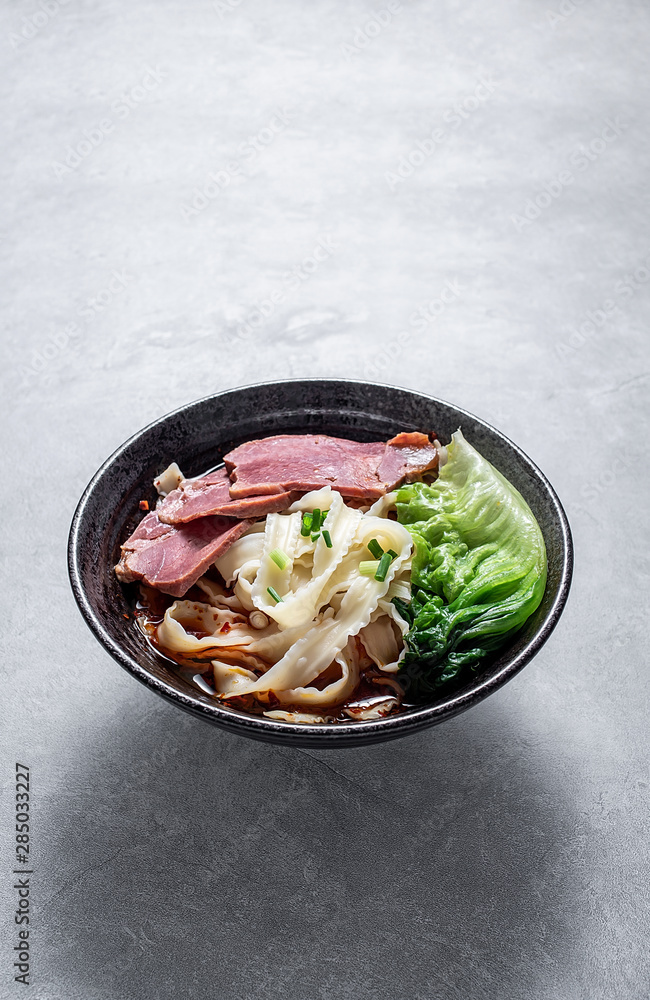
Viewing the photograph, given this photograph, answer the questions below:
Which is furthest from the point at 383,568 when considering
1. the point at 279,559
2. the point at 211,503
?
the point at 211,503

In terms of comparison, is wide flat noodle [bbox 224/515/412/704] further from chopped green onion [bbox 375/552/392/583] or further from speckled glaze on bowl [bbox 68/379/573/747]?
speckled glaze on bowl [bbox 68/379/573/747]

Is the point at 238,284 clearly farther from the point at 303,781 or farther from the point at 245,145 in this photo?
the point at 303,781

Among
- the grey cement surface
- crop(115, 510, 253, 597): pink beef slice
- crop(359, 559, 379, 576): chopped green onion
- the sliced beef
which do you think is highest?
crop(115, 510, 253, 597): pink beef slice

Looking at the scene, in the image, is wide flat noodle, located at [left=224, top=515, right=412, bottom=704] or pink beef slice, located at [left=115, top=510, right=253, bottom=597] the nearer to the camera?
wide flat noodle, located at [left=224, top=515, right=412, bottom=704]

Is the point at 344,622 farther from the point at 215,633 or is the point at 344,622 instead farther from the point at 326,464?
the point at 326,464

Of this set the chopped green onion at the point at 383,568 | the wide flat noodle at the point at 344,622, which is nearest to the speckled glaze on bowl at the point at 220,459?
the wide flat noodle at the point at 344,622

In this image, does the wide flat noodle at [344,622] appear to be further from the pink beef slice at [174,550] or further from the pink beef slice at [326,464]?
the pink beef slice at [174,550]

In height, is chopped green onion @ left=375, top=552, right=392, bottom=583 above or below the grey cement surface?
above

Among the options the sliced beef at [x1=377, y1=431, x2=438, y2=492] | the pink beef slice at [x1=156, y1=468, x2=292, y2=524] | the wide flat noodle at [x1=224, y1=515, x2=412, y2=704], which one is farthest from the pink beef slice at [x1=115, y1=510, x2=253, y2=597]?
the sliced beef at [x1=377, y1=431, x2=438, y2=492]
